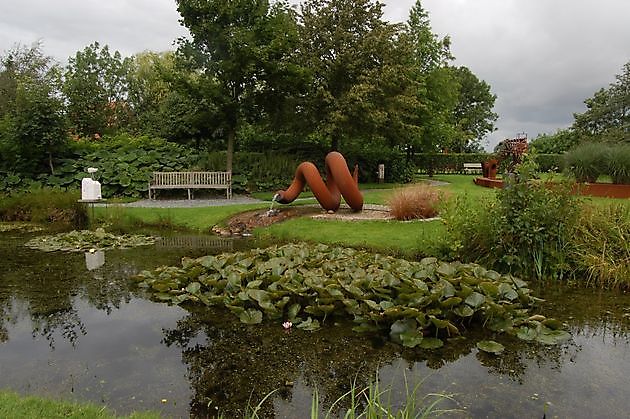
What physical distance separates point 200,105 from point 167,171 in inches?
104

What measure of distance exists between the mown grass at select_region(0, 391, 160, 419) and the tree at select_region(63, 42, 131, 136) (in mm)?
20531

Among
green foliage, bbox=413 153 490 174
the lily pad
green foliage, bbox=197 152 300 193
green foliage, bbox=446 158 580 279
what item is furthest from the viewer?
green foliage, bbox=413 153 490 174

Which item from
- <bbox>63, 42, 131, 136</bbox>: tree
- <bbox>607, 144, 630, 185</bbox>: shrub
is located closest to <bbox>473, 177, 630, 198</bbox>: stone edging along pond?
<bbox>607, 144, 630, 185</bbox>: shrub

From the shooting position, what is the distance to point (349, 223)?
10.4 metres

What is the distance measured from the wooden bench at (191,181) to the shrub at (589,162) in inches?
413

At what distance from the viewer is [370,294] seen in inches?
209

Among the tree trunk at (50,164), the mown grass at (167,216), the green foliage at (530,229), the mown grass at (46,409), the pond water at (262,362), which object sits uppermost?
the tree trunk at (50,164)

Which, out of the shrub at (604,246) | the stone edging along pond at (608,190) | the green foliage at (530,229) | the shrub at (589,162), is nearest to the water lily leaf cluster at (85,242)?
the green foliage at (530,229)

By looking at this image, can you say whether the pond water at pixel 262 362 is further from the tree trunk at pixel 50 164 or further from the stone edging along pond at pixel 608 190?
the tree trunk at pixel 50 164

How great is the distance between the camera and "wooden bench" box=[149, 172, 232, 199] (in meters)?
16.2

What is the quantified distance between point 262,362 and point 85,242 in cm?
646

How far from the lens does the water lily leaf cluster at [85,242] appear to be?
8950mm

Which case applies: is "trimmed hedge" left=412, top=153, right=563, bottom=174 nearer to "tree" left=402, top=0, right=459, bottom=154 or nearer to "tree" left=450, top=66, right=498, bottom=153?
"tree" left=402, top=0, right=459, bottom=154

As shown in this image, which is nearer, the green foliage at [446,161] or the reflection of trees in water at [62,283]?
the reflection of trees in water at [62,283]
